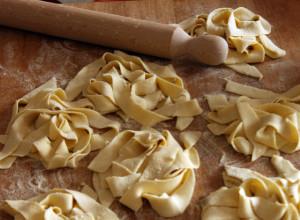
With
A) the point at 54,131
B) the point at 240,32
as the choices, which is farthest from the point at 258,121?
the point at 54,131

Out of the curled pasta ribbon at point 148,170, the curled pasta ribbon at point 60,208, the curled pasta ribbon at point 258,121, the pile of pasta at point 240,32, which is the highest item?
the pile of pasta at point 240,32

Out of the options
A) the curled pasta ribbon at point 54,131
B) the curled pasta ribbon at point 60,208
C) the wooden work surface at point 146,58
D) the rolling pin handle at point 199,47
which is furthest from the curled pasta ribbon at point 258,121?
the curled pasta ribbon at point 60,208

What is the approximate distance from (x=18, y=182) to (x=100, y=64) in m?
0.54


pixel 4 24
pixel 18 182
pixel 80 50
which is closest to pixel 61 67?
pixel 80 50

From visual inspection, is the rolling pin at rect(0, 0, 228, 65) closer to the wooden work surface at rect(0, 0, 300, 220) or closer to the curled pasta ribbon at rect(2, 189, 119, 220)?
the wooden work surface at rect(0, 0, 300, 220)

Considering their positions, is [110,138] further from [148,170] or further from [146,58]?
[146,58]

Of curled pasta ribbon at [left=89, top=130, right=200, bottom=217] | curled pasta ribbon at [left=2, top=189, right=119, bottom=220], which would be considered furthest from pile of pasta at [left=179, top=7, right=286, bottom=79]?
curled pasta ribbon at [left=2, top=189, right=119, bottom=220]

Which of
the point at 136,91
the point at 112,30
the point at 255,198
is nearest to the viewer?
the point at 255,198

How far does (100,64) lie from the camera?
1.97m

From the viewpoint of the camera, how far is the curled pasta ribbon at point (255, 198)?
1.46 m

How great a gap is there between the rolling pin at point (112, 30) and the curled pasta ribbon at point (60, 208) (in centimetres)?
63

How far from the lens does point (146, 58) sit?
1995mm

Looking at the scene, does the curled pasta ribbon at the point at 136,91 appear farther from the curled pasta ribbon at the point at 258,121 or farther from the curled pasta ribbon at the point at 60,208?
the curled pasta ribbon at the point at 60,208

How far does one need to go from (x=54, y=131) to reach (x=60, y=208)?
10.5 inches
